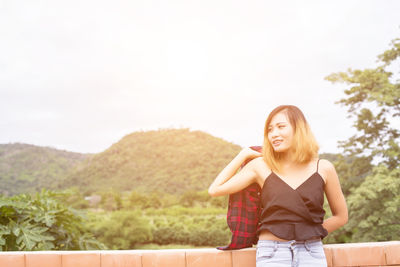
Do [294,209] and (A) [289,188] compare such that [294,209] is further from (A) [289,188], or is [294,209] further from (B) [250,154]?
(B) [250,154]

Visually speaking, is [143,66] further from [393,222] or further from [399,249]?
[399,249]

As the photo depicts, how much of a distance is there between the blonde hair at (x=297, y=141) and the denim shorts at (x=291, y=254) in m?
0.31

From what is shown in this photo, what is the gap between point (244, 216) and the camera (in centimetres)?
154

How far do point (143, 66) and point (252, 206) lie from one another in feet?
97.1

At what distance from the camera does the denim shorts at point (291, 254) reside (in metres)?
1.36

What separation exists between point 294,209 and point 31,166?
2573 centimetres

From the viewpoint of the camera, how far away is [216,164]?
949 inches

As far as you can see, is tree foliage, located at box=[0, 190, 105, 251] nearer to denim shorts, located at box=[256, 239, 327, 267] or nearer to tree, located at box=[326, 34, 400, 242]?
denim shorts, located at box=[256, 239, 327, 267]

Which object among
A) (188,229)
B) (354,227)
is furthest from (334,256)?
(188,229)

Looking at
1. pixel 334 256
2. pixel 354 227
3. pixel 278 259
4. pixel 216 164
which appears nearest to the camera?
pixel 278 259

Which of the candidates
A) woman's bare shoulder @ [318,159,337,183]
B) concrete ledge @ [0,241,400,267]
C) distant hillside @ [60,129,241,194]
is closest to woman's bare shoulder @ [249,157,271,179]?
woman's bare shoulder @ [318,159,337,183]

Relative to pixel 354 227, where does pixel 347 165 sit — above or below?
above

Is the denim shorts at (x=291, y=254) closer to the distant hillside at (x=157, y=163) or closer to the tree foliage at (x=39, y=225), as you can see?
the tree foliage at (x=39, y=225)

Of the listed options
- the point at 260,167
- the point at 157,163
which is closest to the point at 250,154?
the point at 260,167
